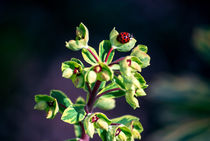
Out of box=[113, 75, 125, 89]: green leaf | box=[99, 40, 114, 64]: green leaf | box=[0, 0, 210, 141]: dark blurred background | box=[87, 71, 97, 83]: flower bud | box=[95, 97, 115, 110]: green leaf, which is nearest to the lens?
box=[87, 71, 97, 83]: flower bud

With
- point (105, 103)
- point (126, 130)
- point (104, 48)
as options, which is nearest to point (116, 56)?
point (105, 103)

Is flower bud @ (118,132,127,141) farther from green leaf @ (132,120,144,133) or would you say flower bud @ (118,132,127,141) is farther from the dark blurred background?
the dark blurred background

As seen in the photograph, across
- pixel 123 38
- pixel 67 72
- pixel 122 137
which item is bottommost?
pixel 122 137

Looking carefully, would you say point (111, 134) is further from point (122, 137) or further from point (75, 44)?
point (75, 44)

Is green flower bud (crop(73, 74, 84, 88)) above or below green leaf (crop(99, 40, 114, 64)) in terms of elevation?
below

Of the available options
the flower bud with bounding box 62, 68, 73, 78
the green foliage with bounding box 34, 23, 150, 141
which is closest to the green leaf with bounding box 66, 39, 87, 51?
the green foliage with bounding box 34, 23, 150, 141

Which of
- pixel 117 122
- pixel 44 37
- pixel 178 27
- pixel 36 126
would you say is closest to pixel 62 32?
pixel 44 37

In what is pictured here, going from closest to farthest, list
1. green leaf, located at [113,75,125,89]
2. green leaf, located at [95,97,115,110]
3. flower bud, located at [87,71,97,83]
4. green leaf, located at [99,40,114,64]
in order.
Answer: flower bud, located at [87,71,97,83] → green leaf, located at [113,75,125,89] → green leaf, located at [99,40,114,64] → green leaf, located at [95,97,115,110]
